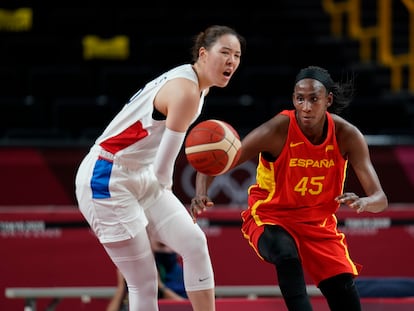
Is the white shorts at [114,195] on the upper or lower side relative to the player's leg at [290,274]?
upper

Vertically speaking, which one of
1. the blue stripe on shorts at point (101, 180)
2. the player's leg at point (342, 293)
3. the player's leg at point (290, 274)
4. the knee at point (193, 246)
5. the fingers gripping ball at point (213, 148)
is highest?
the fingers gripping ball at point (213, 148)

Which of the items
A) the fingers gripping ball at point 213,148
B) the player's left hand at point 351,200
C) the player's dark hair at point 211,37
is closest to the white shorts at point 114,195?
the fingers gripping ball at point 213,148

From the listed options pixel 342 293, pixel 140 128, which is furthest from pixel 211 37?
pixel 342 293

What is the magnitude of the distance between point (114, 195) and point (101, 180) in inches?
4.1

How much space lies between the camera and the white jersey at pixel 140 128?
4996 mm

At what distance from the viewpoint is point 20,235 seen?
7539 millimetres

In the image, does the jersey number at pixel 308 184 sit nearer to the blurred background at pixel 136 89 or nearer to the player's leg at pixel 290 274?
the player's leg at pixel 290 274

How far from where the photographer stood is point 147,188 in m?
5.17

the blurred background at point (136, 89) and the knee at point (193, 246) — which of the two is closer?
the knee at point (193, 246)

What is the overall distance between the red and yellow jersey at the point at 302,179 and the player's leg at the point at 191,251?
0.37 meters

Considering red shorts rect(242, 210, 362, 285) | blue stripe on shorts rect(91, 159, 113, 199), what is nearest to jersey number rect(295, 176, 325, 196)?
red shorts rect(242, 210, 362, 285)

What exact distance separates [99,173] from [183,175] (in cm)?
345

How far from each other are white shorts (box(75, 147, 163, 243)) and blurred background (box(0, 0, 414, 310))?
2.44m

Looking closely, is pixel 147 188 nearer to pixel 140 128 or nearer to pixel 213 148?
pixel 140 128
